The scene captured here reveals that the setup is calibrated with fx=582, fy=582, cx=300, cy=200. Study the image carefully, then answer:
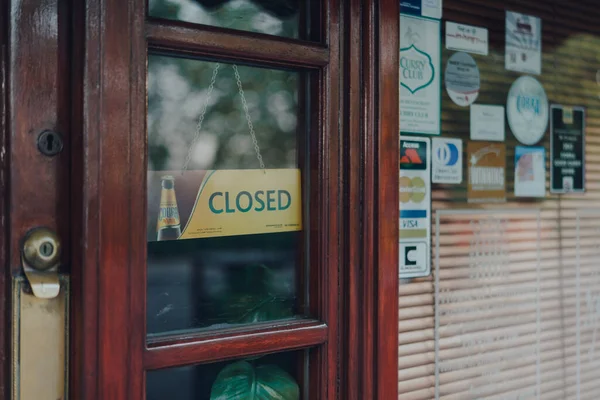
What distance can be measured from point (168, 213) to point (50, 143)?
0.27 m

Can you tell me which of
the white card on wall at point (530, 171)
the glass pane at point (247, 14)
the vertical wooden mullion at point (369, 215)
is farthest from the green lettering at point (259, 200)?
the white card on wall at point (530, 171)

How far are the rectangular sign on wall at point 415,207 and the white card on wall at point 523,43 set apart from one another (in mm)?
485

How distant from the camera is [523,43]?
193 centimetres

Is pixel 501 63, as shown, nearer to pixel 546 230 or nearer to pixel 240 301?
pixel 546 230

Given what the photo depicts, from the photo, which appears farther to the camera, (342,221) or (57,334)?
(342,221)

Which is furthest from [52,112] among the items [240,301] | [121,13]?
[240,301]

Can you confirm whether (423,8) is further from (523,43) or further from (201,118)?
(201,118)

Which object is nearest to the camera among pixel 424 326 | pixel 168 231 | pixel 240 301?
pixel 168 231

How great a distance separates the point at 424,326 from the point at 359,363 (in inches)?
14.7

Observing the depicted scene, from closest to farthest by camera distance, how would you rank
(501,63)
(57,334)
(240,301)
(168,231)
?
(57,334) < (168,231) < (240,301) < (501,63)

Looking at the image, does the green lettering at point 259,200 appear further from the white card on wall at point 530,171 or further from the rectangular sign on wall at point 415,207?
the white card on wall at point 530,171

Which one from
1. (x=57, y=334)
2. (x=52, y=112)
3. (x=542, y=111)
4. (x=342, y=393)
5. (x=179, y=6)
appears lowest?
(x=342, y=393)

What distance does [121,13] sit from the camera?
115 centimetres

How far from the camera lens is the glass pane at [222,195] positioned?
125 centimetres
